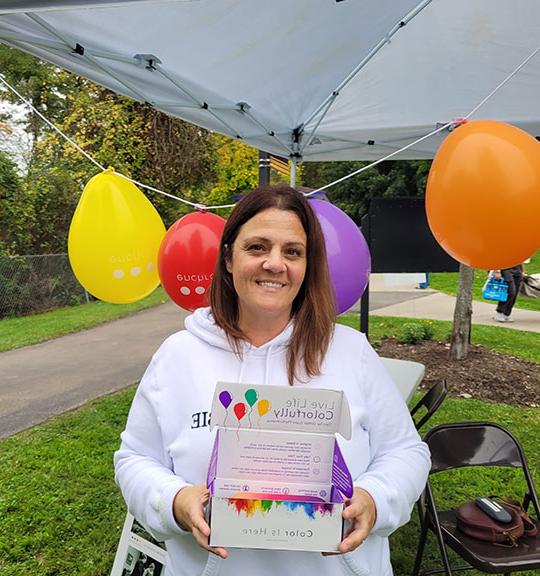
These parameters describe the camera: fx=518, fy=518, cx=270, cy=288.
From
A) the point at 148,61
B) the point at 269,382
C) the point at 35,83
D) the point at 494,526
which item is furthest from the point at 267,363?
the point at 35,83

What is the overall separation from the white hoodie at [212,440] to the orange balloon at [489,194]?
2.90ft

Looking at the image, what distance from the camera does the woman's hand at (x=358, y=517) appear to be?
3.38 ft

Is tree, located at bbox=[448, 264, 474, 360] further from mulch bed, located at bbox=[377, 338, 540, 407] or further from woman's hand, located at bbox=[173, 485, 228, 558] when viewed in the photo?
woman's hand, located at bbox=[173, 485, 228, 558]

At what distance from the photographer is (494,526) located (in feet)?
6.93

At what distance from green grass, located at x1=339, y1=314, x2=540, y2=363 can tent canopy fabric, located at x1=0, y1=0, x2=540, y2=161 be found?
11.2 feet

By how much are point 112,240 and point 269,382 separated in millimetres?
1252

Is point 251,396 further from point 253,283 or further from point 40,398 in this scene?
point 40,398

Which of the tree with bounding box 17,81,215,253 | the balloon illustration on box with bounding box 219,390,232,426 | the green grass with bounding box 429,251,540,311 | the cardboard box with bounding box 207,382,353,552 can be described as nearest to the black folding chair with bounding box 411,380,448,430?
the cardboard box with bounding box 207,382,353,552

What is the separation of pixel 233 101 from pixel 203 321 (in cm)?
231

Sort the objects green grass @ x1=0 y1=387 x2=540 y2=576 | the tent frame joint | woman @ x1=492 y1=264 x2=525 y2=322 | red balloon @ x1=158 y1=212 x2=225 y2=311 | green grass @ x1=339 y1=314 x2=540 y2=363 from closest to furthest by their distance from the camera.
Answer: red balloon @ x1=158 y1=212 x2=225 y2=311
the tent frame joint
green grass @ x1=0 y1=387 x2=540 y2=576
green grass @ x1=339 y1=314 x2=540 y2=363
woman @ x1=492 y1=264 x2=525 y2=322

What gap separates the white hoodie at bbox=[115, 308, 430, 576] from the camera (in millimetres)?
1180

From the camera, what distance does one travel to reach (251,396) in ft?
3.30

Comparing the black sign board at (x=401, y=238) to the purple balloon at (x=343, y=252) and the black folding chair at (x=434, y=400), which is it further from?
the purple balloon at (x=343, y=252)

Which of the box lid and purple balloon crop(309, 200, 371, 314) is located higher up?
purple balloon crop(309, 200, 371, 314)
